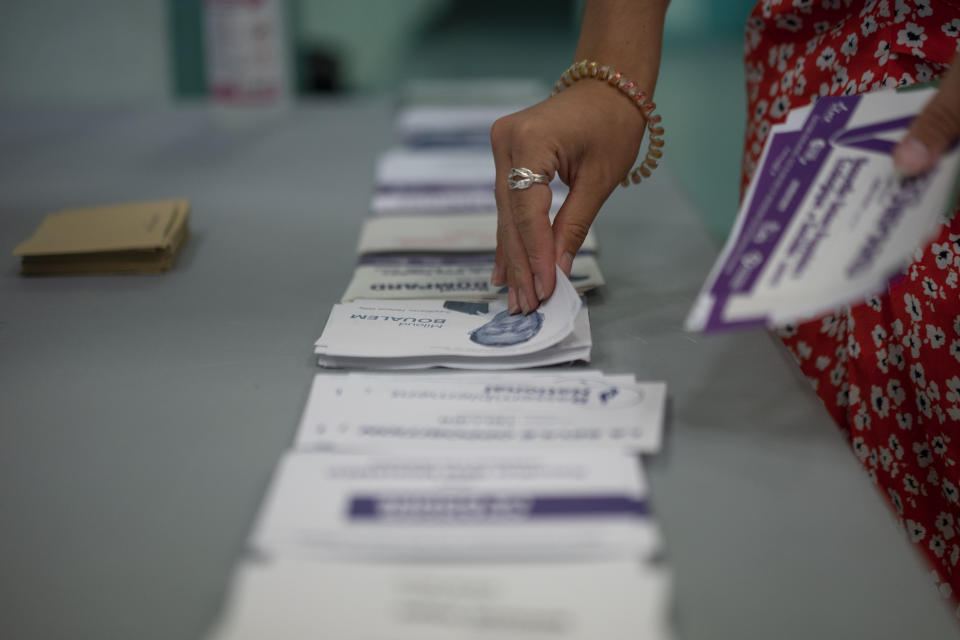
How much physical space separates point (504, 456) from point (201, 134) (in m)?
1.11

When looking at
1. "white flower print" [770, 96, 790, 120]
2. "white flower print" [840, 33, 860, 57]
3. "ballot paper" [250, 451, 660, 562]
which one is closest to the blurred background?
"white flower print" [770, 96, 790, 120]

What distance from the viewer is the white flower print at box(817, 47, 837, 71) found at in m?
0.79

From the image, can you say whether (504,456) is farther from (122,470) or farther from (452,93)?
(452,93)

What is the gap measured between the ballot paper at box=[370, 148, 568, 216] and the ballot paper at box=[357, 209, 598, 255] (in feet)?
0.11

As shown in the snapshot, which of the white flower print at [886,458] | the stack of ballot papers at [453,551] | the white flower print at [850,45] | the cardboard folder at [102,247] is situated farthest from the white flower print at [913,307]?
the cardboard folder at [102,247]

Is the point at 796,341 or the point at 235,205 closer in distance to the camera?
the point at 796,341

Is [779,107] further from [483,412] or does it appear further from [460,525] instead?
[460,525]

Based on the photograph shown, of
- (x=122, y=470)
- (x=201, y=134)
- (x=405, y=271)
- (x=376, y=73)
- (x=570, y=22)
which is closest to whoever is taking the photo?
(x=122, y=470)

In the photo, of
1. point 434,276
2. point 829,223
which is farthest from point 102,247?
point 829,223

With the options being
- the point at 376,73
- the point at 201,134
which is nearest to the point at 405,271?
the point at 201,134

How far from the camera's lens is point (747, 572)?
1.43ft

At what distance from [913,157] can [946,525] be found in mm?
380

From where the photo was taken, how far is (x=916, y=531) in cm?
73

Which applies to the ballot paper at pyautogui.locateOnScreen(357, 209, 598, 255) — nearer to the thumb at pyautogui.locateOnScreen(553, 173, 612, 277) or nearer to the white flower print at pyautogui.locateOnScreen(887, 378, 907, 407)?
the thumb at pyautogui.locateOnScreen(553, 173, 612, 277)
